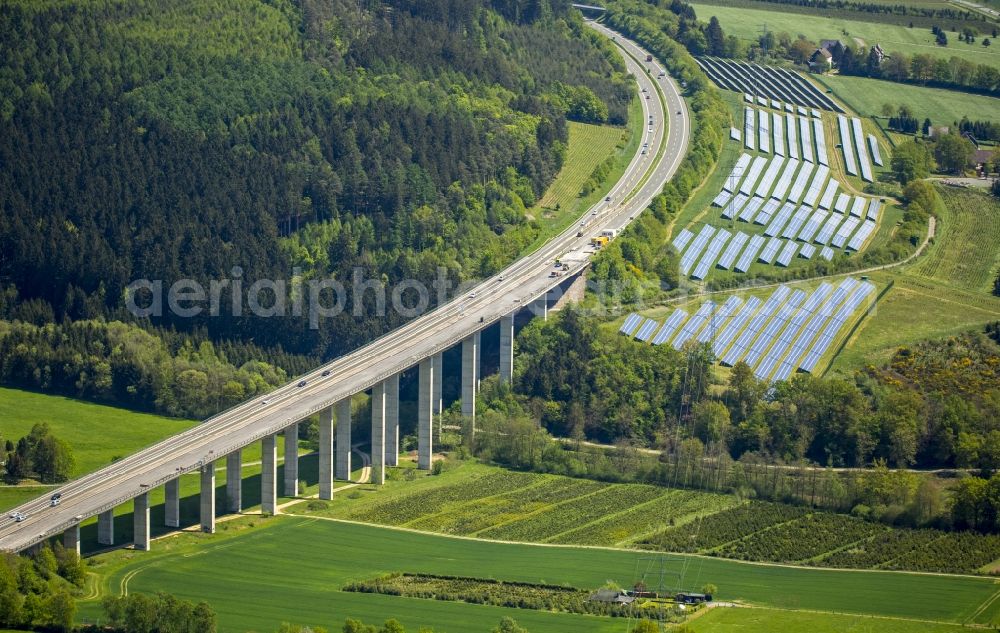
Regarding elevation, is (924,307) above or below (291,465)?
above

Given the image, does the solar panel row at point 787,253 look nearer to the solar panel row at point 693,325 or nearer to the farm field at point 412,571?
the solar panel row at point 693,325

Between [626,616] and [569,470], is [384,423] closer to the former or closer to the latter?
[569,470]

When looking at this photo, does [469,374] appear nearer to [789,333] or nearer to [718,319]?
[718,319]

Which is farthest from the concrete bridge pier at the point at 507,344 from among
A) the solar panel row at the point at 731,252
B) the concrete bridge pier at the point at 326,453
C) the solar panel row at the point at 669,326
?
the solar panel row at the point at 731,252

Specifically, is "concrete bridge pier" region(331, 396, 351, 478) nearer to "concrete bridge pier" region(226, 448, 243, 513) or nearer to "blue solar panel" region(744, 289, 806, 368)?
"concrete bridge pier" region(226, 448, 243, 513)

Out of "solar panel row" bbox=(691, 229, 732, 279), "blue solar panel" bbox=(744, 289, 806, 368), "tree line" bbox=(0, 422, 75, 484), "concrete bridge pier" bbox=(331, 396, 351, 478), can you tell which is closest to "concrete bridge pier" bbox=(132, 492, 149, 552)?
"tree line" bbox=(0, 422, 75, 484)

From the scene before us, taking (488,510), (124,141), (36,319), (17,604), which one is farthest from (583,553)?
(124,141)

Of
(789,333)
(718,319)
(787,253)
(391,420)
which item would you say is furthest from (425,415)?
(787,253)
